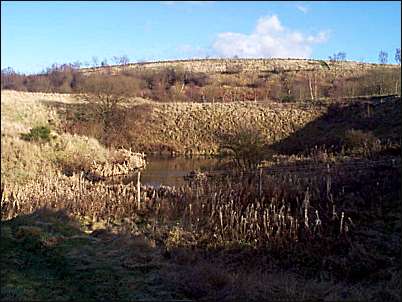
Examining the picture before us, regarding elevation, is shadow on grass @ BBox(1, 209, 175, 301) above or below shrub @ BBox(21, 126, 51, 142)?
below

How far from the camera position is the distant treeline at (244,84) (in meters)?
44.9

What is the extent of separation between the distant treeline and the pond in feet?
32.3

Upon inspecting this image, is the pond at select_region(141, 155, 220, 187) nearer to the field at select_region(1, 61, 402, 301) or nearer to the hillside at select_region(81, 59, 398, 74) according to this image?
the field at select_region(1, 61, 402, 301)

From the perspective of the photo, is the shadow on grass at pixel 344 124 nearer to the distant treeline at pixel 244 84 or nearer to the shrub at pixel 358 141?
the shrub at pixel 358 141

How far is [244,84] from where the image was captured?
60250mm

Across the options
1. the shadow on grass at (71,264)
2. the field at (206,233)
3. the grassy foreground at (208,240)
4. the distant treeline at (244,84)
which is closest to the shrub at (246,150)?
the field at (206,233)

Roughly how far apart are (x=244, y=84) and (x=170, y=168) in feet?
112

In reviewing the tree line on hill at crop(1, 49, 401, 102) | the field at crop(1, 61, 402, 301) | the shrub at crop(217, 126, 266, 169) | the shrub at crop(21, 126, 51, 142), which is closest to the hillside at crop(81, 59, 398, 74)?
the tree line on hill at crop(1, 49, 401, 102)

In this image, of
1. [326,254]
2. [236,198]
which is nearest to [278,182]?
[236,198]

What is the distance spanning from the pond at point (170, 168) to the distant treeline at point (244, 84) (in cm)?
984

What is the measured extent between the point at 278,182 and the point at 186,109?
102 ft

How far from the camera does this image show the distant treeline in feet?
147

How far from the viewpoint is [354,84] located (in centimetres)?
5047

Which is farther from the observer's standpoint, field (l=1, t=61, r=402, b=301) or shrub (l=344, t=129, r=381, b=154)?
shrub (l=344, t=129, r=381, b=154)
